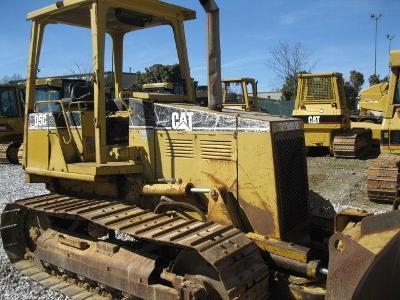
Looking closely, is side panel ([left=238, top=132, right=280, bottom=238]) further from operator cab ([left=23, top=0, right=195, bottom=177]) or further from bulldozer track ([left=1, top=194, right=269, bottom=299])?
operator cab ([left=23, top=0, right=195, bottom=177])

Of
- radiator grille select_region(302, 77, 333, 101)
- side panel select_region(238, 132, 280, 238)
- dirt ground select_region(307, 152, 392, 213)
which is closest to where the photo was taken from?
side panel select_region(238, 132, 280, 238)

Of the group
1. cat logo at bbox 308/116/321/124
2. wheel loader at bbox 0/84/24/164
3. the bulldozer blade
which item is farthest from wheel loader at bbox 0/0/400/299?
wheel loader at bbox 0/84/24/164

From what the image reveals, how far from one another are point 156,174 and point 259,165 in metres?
1.30

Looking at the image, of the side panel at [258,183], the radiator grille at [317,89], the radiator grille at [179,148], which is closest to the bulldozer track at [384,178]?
the side panel at [258,183]

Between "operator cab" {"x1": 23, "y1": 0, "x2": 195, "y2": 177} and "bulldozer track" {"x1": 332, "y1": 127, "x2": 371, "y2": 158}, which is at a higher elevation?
"operator cab" {"x1": 23, "y1": 0, "x2": 195, "y2": 177}

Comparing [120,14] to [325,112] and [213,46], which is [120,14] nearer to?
[213,46]

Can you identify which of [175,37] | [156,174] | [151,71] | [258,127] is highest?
[151,71]

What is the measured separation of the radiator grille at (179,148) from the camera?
4.82 m

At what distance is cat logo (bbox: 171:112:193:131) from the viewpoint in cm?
477

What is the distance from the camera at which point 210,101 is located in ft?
15.5

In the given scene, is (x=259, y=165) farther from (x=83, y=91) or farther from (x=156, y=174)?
(x=83, y=91)

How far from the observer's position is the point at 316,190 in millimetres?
10766

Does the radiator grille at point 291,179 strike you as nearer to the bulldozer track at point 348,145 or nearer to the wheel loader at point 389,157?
the wheel loader at point 389,157

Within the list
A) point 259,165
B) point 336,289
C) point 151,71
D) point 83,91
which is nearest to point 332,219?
point 259,165
